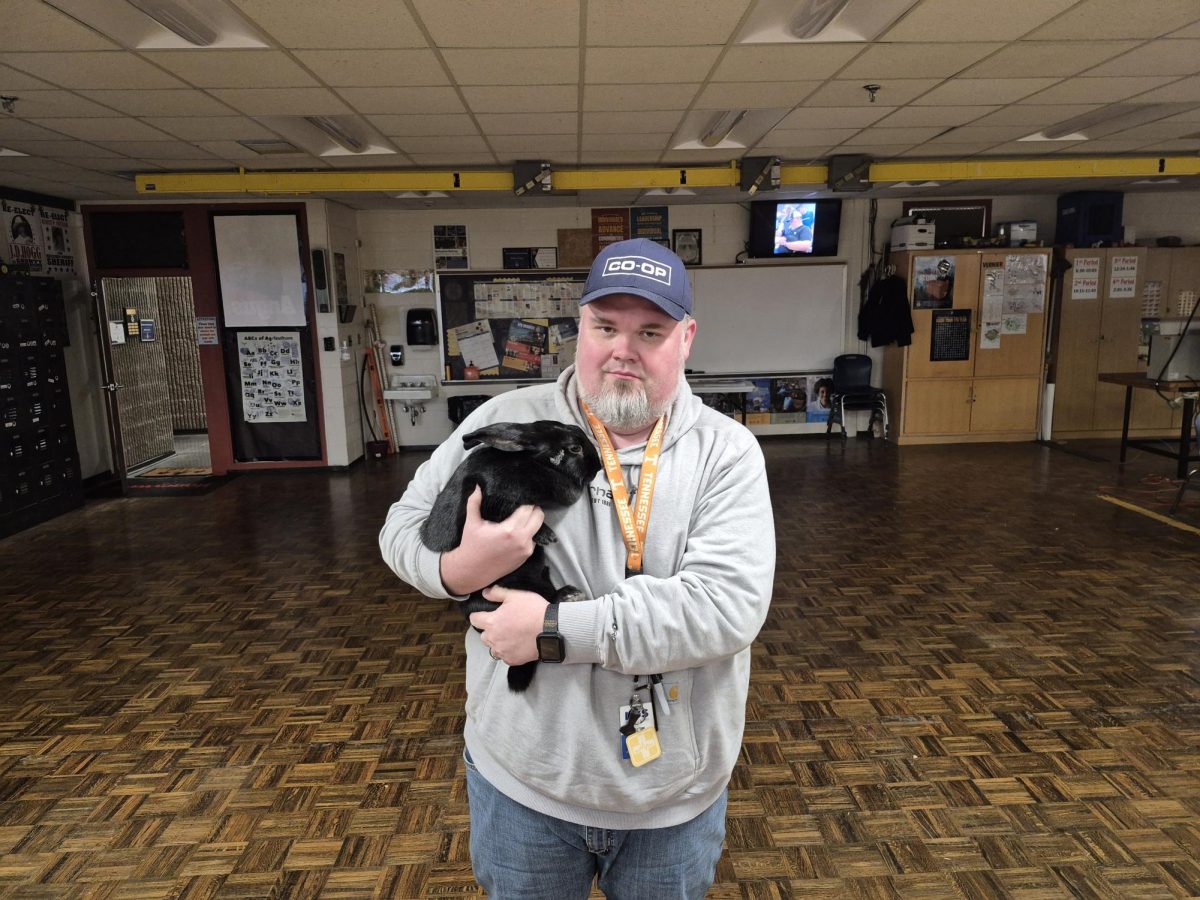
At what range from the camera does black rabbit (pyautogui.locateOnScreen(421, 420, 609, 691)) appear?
1010mm

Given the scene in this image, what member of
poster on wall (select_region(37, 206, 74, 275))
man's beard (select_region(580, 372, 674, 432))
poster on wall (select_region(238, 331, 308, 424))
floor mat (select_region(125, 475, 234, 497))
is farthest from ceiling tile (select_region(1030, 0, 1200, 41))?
poster on wall (select_region(37, 206, 74, 275))

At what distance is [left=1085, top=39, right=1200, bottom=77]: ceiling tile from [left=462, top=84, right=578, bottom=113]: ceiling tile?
275cm

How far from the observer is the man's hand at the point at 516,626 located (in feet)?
3.08

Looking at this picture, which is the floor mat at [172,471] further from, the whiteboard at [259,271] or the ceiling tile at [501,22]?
the ceiling tile at [501,22]

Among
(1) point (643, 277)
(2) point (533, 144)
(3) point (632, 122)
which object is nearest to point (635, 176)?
(2) point (533, 144)

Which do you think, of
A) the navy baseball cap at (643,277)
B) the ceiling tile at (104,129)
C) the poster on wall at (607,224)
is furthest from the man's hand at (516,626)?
the poster on wall at (607,224)

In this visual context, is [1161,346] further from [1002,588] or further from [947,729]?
[947,729]

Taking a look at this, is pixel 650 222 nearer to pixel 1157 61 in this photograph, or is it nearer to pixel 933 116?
pixel 933 116

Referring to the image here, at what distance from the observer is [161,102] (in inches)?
157

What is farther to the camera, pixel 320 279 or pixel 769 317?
pixel 769 317

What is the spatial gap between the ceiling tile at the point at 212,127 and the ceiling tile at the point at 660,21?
241cm

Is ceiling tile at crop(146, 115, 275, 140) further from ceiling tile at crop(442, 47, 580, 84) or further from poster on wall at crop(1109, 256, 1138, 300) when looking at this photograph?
poster on wall at crop(1109, 256, 1138, 300)

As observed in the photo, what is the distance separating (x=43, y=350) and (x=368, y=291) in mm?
3102

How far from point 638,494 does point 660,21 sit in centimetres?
271
